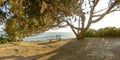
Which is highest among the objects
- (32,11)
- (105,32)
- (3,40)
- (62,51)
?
(32,11)

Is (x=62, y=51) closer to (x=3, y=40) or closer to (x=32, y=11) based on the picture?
(x=32, y=11)

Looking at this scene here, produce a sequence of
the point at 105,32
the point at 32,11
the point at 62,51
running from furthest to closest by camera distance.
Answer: the point at 105,32, the point at 62,51, the point at 32,11

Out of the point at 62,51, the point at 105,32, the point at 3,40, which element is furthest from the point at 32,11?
the point at 105,32

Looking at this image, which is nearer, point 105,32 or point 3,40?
point 3,40

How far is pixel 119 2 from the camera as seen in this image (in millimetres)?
13961

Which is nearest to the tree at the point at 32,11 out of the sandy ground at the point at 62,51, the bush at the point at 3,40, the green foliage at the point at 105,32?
the sandy ground at the point at 62,51

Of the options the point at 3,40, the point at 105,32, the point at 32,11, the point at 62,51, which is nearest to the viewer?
the point at 32,11

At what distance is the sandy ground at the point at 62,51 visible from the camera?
1220 cm

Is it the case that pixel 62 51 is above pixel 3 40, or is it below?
below

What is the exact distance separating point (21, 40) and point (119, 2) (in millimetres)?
7217

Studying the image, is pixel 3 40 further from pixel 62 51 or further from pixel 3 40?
pixel 62 51

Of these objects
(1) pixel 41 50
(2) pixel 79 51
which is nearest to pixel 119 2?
(2) pixel 79 51

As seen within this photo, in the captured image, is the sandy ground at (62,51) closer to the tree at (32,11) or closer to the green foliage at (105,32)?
the tree at (32,11)

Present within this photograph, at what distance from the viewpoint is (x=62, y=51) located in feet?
43.8
